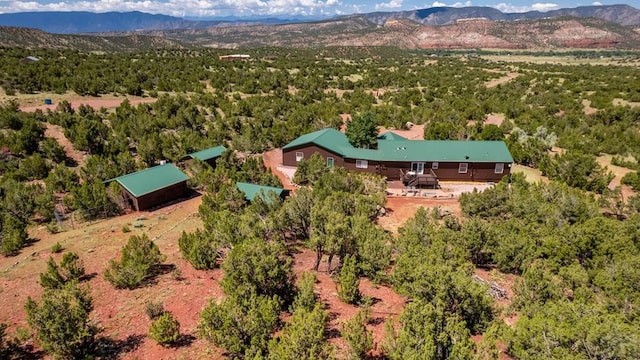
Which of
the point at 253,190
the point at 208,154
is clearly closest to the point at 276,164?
the point at 208,154

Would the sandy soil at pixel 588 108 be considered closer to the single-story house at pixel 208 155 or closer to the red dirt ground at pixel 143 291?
the red dirt ground at pixel 143 291

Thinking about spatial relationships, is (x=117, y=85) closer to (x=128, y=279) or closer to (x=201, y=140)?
(x=201, y=140)

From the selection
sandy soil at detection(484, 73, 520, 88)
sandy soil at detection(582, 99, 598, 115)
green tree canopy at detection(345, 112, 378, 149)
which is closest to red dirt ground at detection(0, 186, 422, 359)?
green tree canopy at detection(345, 112, 378, 149)

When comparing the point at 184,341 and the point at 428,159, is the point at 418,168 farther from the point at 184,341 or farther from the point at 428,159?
the point at 184,341

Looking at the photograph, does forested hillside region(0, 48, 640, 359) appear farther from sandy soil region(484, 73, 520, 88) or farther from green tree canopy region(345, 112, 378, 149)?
sandy soil region(484, 73, 520, 88)

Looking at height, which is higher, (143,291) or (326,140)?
(326,140)

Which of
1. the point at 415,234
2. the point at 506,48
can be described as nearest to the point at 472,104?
the point at 415,234
